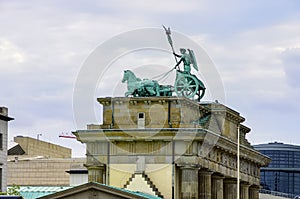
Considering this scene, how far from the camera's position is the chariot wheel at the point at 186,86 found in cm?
15038

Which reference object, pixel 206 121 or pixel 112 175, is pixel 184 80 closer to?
pixel 206 121

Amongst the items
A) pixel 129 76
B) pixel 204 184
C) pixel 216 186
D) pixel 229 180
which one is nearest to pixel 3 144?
pixel 129 76

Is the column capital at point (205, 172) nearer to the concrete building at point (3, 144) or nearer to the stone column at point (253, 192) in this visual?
the concrete building at point (3, 144)

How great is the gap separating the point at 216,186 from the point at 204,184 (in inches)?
393

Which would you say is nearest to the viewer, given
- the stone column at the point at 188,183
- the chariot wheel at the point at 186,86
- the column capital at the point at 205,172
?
the stone column at the point at 188,183

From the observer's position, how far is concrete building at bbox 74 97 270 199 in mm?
143375

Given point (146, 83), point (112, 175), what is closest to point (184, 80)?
point (146, 83)

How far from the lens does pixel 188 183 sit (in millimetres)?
143625

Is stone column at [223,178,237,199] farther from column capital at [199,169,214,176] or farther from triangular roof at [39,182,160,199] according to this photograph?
triangular roof at [39,182,160,199]

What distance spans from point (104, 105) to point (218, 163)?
17.2m

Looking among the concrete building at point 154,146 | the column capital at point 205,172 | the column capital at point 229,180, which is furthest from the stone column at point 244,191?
the column capital at point 205,172

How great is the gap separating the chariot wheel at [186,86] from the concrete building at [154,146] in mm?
1785

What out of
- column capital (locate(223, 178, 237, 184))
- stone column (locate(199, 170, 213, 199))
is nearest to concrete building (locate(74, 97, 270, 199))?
stone column (locate(199, 170, 213, 199))

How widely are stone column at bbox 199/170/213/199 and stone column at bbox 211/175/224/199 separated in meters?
6.73
